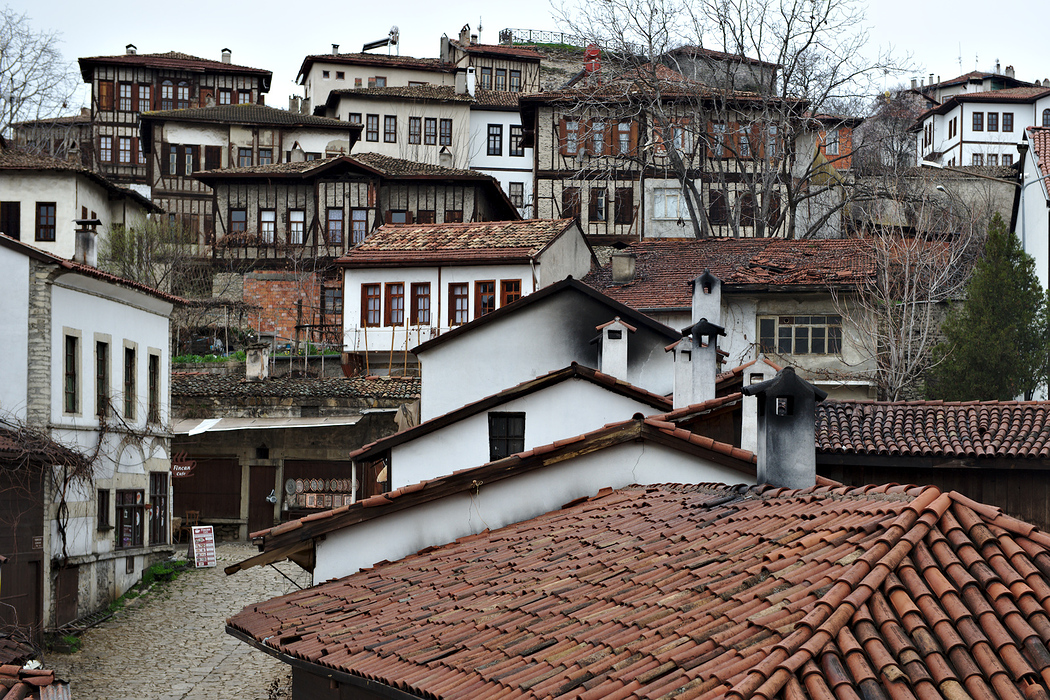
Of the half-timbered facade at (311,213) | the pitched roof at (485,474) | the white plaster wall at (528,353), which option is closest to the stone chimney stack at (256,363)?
the half-timbered facade at (311,213)

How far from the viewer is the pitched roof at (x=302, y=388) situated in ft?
96.0

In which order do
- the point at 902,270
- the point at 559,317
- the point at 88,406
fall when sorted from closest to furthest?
the point at 559,317
the point at 88,406
the point at 902,270

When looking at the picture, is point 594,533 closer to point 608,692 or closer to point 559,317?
point 608,692

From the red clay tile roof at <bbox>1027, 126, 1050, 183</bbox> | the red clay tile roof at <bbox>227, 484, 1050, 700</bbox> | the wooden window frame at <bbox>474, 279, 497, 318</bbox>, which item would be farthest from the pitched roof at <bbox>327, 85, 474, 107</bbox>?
the red clay tile roof at <bbox>227, 484, 1050, 700</bbox>

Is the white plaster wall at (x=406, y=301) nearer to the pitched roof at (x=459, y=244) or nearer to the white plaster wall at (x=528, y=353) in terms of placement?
the pitched roof at (x=459, y=244)

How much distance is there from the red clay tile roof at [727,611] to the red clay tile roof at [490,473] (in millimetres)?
1297

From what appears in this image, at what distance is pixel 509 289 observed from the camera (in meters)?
30.8

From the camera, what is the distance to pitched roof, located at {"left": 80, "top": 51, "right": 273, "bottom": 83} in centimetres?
5384

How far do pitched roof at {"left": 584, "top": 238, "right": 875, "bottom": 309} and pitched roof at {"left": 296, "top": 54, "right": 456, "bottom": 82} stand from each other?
34888 mm

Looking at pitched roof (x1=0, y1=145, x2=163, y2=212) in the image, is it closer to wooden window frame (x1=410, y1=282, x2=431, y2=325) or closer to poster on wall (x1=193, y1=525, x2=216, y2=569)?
wooden window frame (x1=410, y1=282, x2=431, y2=325)

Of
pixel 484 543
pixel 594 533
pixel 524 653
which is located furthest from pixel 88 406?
pixel 524 653

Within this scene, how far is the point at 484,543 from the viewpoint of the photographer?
35.3 ft

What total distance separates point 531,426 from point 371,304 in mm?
17321

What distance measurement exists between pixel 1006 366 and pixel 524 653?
17.6 meters
